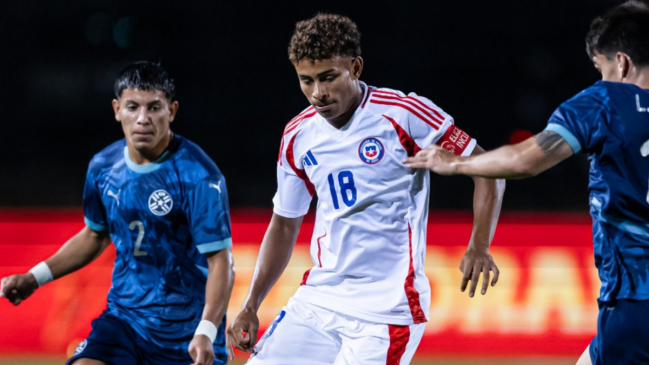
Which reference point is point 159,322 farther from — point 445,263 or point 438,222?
point 438,222

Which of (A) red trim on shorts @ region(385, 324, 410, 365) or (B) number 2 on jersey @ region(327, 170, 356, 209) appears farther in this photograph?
(B) number 2 on jersey @ region(327, 170, 356, 209)

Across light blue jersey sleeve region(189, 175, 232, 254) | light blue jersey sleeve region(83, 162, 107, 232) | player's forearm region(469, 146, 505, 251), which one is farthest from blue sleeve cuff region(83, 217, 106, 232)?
player's forearm region(469, 146, 505, 251)

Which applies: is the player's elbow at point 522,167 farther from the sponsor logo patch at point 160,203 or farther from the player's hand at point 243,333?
the sponsor logo patch at point 160,203

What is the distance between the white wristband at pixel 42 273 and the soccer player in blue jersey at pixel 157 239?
5cm

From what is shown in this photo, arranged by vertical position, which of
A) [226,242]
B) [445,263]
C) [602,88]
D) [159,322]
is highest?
[602,88]

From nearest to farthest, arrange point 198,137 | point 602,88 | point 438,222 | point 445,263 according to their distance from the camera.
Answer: point 602,88 < point 445,263 < point 438,222 < point 198,137

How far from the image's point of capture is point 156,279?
174 inches

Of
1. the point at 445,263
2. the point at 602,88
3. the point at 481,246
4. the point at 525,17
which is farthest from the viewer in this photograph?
the point at 525,17

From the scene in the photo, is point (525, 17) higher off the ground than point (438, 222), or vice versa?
point (525, 17)

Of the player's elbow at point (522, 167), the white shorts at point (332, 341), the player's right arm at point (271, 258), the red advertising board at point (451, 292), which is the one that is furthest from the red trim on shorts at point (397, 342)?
the red advertising board at point (451, 292)

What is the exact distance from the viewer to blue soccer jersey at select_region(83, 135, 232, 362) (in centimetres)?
440

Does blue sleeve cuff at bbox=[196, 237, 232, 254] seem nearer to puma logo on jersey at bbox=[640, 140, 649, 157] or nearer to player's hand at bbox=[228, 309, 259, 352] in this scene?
player's hand at bbox=[228, 309, 259, 352]

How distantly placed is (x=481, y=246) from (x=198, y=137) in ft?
29.4

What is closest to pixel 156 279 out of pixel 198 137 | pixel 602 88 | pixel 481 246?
pixel 481 246
